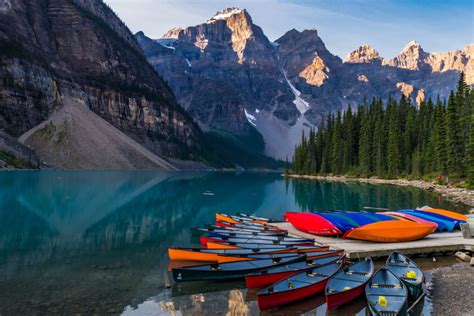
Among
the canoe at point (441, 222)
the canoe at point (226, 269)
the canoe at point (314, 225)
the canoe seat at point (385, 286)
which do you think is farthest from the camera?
the canoe at point (441, 222)

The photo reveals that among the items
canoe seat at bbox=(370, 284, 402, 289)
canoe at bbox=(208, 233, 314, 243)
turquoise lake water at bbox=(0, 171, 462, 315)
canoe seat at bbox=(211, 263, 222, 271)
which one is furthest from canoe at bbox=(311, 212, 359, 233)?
canoe seat at bbox=(211, 263, 222, 271)

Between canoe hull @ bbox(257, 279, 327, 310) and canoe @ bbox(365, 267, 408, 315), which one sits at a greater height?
canoe @ bbox(365, 267, 408, 315)

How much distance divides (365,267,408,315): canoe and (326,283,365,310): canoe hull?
0.56 metres

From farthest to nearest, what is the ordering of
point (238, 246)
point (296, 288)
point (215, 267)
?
point (238, 246) < point (215, 267) < point (296, 288)

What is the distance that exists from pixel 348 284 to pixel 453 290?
229 inches

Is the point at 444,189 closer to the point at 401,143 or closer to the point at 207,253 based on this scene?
the point at 401,143

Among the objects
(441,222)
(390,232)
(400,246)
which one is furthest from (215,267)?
(441,222)

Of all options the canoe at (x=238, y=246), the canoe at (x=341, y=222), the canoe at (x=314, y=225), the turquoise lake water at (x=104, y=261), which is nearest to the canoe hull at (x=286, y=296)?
the turquoise lake water at (x=104, y=261)

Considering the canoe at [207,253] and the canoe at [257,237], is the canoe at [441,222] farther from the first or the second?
the canoe at [207,253]

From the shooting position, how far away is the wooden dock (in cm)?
2614

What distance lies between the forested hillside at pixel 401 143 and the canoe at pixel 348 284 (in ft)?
190

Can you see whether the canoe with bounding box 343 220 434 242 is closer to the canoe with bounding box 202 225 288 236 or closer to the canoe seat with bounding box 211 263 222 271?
the canoe with bounding box 202 225 288 236

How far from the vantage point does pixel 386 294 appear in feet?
55.9

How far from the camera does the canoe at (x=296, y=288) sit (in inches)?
666
